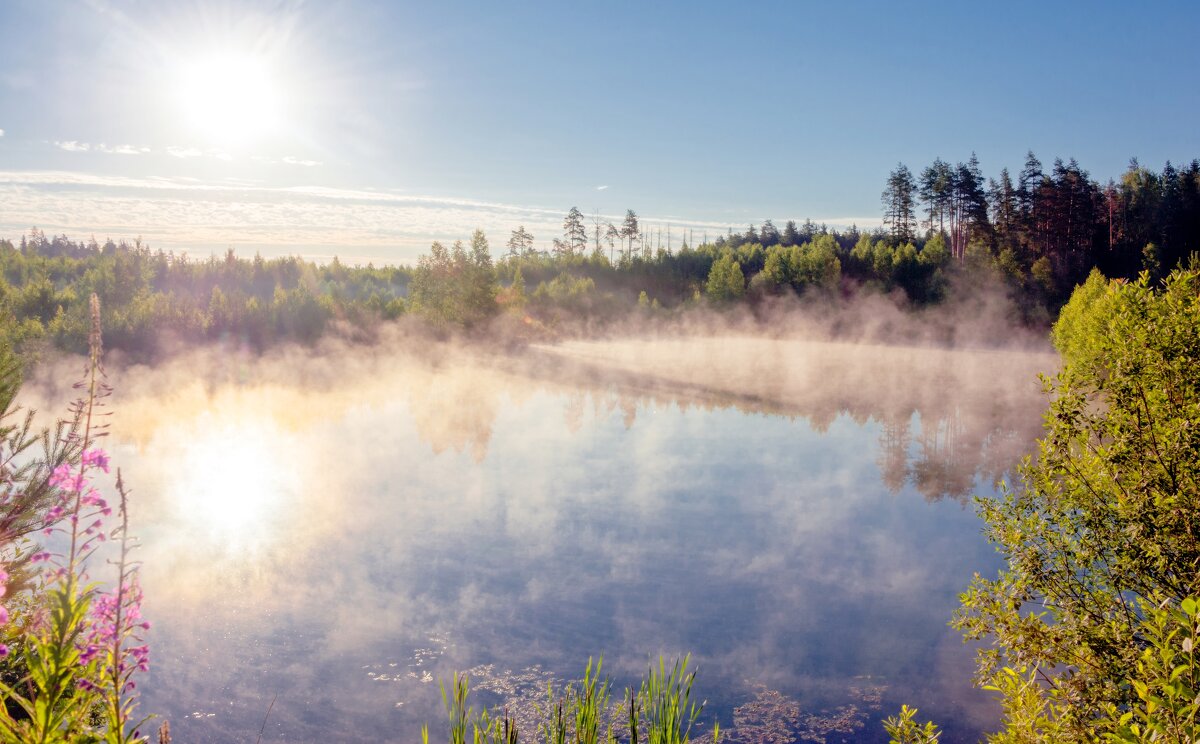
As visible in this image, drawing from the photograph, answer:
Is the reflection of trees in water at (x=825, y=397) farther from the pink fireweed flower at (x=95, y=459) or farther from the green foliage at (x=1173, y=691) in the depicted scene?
the pink fireweed flower at (x=95, y=459)

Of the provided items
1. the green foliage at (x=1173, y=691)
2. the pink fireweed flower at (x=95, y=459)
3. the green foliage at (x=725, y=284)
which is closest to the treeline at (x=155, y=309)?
the green foliage at (x=725, y=284)

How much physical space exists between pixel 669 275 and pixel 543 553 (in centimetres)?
9597

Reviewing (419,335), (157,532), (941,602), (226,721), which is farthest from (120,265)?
(941,602)

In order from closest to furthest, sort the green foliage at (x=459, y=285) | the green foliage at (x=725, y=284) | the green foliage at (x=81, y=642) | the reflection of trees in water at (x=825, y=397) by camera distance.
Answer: the green foliage at (x=81, y=642), the reflection of trees in water at (x=825, y=397), the green foliage at (x=459, y=285), the green foliage at (x=725, y=284)

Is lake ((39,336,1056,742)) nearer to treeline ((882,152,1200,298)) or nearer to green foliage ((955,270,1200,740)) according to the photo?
green foliage ((955,270,1200,740))

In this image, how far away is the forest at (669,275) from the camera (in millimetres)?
73875

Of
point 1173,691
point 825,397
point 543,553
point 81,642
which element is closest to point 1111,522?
point 1173,691

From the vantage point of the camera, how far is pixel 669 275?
116688mm

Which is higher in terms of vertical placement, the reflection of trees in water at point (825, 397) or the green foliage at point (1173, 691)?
the green foliage at point (1173, 691)

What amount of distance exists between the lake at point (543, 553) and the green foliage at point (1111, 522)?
3.87 meters

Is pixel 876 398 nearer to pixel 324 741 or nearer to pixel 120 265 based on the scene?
pixel 324 741

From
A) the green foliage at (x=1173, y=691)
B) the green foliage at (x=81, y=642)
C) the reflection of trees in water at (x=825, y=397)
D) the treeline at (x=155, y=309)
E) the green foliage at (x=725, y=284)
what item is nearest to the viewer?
the green foliage at (x=81, y=642)

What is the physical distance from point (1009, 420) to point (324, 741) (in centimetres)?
4872

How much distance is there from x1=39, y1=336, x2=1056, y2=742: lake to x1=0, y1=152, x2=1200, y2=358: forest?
24.7m
